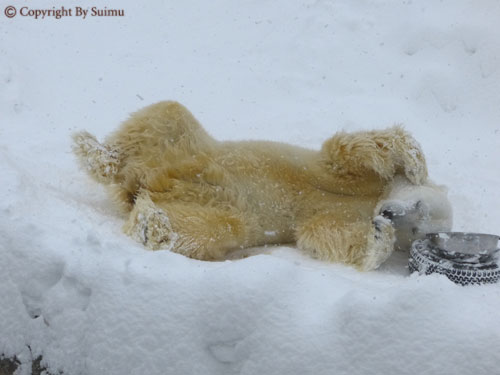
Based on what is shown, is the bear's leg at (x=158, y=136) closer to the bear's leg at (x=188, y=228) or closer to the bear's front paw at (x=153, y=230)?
the bear's leg at (x=188, y=228)

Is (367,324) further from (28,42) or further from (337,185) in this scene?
(28,42)

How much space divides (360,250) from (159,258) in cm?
112

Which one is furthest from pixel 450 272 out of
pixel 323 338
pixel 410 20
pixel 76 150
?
pixel 410 20

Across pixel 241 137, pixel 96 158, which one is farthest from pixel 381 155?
pixel 241 137

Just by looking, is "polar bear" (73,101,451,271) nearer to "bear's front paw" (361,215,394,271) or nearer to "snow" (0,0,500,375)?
"bear's front paw" (361,215,394,271)

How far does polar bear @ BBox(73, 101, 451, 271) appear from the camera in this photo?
2.88 meters

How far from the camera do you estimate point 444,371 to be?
179 cm

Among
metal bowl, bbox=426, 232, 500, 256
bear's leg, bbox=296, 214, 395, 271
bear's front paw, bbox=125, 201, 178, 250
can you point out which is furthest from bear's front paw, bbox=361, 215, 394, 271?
bear's front paw, bbox=125, 201, 178, 250

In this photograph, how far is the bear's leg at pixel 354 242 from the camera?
274 cm

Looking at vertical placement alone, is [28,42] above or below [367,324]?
above

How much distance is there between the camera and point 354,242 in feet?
9.18

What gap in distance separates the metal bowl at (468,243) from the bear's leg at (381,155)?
499mm

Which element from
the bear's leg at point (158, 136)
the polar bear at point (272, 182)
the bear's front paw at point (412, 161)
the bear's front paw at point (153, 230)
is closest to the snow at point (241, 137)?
the bear's front paw at point (153, 230)

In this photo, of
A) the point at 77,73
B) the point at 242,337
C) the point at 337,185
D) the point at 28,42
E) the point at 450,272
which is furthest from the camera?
the point at 28,42
